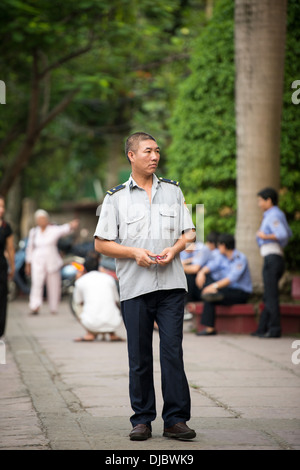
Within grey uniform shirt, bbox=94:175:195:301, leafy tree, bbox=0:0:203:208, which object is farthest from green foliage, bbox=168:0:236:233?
grey uniform shirt, bbox=94:175:195:301

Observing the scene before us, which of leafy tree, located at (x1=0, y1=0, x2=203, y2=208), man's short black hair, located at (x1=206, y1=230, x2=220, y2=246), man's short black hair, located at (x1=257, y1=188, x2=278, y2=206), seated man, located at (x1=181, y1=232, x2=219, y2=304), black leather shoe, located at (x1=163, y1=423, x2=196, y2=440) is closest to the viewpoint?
black leather shoe, located at (x1=163, y1=423, x2=196, y2=440)

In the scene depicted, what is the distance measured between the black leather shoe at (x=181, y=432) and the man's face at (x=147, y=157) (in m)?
1.61

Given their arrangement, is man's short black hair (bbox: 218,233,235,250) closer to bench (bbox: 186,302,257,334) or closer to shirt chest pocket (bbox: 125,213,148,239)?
bench (bbox: 186,302,257,334)

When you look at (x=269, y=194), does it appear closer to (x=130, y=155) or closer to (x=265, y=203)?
(x=265, y=203)

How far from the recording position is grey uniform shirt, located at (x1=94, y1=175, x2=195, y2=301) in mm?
5586

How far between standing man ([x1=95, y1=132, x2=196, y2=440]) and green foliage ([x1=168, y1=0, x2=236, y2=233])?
27.3 ft

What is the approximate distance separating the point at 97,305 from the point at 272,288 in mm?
2265

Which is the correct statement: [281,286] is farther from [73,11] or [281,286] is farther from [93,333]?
[73,11]

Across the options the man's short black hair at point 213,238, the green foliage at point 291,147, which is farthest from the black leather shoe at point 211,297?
the green foliage at point 291,147

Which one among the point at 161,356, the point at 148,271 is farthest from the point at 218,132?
the point at 161,356

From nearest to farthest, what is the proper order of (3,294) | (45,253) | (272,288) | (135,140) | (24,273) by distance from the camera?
1. (135,140)
2. (3,294)
3. (272,288)
4. (45,253)
5. (24,273)

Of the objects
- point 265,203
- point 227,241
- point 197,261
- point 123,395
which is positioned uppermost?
point 265,203

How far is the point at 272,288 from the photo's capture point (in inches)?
440
